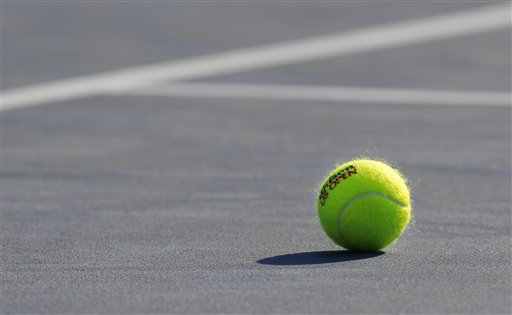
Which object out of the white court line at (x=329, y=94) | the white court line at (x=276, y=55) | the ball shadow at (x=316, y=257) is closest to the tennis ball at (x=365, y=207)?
the ball shadow at (x=316, y=257)

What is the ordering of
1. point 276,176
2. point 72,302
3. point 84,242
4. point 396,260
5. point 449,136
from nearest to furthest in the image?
point 72,302 < point 396,260 < point 84,242 < point 276,176 < point 449,136

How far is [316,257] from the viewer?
7.61 meters

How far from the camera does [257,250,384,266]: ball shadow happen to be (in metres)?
7.43

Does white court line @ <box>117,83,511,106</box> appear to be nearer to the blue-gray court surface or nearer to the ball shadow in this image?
the blue-gray court surface

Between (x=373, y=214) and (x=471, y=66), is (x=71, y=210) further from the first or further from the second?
(x=471, y=66)

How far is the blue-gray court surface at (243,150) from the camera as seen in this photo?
680 centimetres

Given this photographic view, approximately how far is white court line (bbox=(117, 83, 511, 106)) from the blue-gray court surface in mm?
49

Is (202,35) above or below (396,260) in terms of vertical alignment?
above

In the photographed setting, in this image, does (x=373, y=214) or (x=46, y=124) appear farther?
(x=46, y=124)

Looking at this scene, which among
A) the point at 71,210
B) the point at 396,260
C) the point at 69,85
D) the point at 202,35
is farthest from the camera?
the point at 202,35

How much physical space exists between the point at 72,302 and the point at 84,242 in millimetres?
1876

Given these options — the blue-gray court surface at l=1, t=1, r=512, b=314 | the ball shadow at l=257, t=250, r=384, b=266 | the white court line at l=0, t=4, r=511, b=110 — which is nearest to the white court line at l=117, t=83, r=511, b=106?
the blue-gray court surface at l=1, t=1, r=512, b=314

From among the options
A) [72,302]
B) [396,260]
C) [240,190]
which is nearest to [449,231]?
[396,260]

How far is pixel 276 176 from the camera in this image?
11.0m
